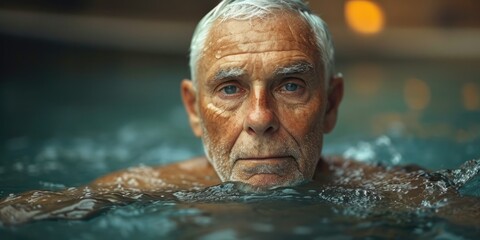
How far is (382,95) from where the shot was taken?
34.1 ft

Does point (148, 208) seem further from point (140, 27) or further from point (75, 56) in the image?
point (140, 27)

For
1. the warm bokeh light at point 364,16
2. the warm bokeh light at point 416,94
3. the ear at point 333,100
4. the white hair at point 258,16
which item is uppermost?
the warm bokeh light at point 364,16

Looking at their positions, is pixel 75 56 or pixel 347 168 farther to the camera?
pixel 75 56

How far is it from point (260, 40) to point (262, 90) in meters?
0.29

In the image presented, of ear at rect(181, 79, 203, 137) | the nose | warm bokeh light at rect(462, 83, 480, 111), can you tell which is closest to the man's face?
the nose

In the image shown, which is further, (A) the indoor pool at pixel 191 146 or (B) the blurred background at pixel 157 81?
(B) the blurred background at pixel 157 81

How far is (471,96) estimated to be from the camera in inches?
377

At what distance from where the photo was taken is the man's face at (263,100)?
3.31 meters

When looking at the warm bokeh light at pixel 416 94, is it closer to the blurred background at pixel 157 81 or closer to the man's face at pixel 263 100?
the blurred background at pixel 157 81

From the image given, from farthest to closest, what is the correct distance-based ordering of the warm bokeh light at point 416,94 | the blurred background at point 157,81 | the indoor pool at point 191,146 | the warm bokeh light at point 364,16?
1. the warm bokeh light at point 364,16
2. the warm bokeh light at point 416,94
3. the blurred background at point 157,81
4. the indoor pool at point 191,146

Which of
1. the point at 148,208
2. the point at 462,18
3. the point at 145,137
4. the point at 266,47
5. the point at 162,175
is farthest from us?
the point at 462,18

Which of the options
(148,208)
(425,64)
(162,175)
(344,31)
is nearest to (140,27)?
(344,31)

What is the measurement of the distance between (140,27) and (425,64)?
6411 millimetres

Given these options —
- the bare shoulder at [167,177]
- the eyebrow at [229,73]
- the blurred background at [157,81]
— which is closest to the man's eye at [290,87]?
the eyebrow at [229,73]
